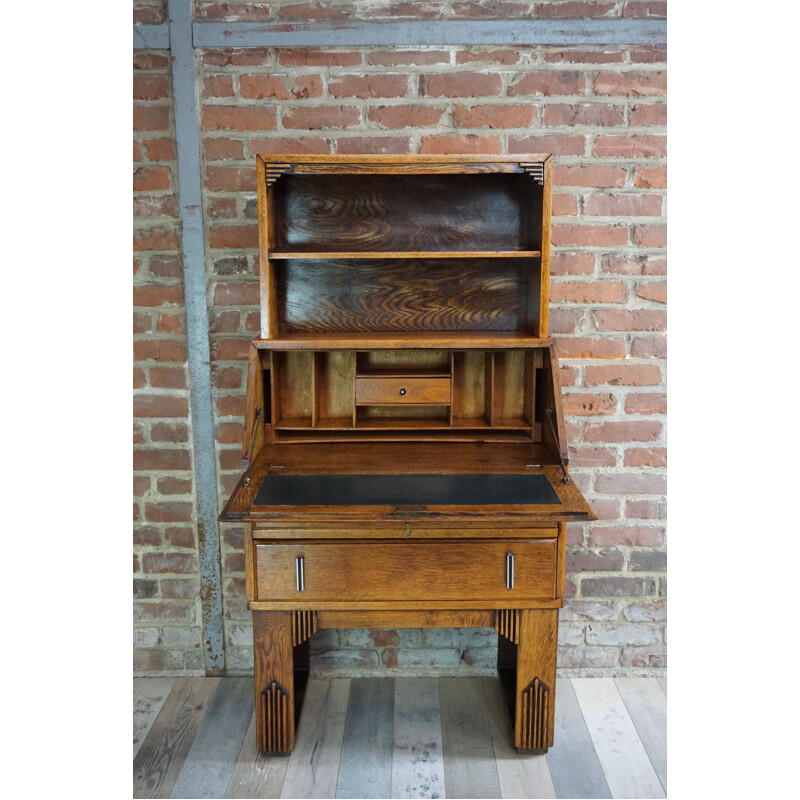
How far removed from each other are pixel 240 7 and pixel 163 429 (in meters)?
1.41

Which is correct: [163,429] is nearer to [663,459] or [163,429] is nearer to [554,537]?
[554,537]

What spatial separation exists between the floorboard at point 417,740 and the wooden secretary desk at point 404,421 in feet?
0.87

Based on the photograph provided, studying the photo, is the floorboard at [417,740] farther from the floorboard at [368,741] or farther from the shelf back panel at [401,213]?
the shelf back panel at [401,213]

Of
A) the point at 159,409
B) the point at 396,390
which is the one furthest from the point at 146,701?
the point at 396,390

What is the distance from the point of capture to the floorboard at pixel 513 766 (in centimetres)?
183

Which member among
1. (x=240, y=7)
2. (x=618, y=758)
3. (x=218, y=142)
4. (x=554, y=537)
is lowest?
(x=618, y=758)

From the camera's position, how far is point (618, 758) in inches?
77.4

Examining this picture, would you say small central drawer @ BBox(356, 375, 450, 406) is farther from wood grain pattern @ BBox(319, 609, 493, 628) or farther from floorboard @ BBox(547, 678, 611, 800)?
floorboard @ BBox(547, 678, 611, 800)

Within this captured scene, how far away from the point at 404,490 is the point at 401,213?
3.08 feet

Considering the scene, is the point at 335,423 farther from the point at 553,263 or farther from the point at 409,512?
the point at 553,263

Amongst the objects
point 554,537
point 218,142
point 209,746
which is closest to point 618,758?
point 554,537

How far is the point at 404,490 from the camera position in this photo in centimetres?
174

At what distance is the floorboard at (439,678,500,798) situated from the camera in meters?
1.85

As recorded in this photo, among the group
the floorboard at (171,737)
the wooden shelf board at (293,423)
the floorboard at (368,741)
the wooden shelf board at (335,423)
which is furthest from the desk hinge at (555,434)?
the floorboard at (171,737)
